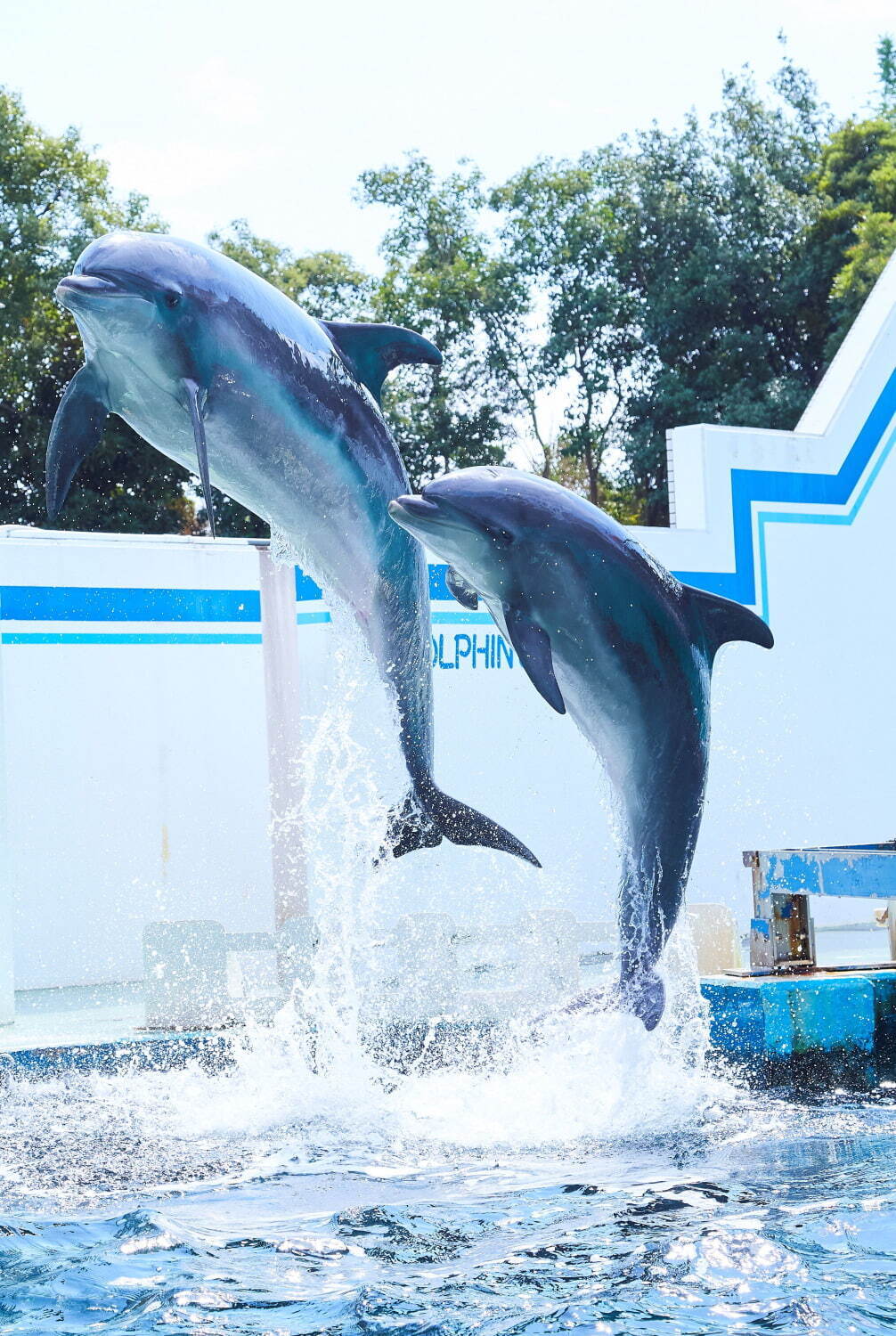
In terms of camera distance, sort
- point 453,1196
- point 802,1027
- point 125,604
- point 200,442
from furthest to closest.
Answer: point 125,604
point 802,1027
point 453,1196
point 200,442

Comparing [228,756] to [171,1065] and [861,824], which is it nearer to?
[171,1065]

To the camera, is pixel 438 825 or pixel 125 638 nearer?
pixel 438 825

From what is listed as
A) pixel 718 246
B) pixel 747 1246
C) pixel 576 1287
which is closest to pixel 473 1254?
pixel 576 1287

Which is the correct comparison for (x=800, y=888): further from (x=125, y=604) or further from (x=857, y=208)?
(x=857, y=208)

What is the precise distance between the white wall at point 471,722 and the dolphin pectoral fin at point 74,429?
5.19 metres

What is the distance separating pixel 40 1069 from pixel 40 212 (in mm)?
19937

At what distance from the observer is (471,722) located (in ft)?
37.1

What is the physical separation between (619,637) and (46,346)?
70.1ft

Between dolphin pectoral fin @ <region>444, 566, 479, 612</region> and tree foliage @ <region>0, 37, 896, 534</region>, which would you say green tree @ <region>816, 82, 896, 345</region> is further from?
dolphin pectoral fin @ <region>444, 566, 479, 612</region>

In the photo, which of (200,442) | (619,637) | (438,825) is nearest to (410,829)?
(438,825)

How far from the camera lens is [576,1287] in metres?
4.29

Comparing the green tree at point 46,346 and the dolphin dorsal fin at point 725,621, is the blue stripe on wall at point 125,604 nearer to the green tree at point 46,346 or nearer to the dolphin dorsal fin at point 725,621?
the dolphin dorsal fin at point 725,621

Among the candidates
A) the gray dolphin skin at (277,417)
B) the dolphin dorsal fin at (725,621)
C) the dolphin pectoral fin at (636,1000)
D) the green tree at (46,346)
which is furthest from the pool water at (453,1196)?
the green tree at (46,346)

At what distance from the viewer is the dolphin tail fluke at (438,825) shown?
18.1 ft
